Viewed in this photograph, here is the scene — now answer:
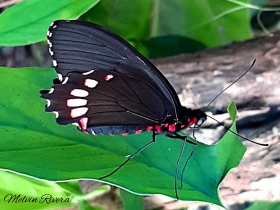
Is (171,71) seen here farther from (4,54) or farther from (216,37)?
(4,54)

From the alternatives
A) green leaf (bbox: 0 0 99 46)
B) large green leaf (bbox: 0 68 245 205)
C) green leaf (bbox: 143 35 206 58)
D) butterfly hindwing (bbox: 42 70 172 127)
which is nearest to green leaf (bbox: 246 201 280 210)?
large green leaf (bbox: 0 68 245 205)

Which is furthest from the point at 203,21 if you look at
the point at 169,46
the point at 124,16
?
the point at 124,16

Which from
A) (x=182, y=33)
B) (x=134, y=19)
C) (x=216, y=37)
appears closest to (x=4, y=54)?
(x=134, y=19)

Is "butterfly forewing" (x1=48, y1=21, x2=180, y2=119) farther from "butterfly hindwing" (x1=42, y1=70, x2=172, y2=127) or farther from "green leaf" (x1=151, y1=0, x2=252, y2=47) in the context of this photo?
"green leaf" (x1=151, y1=0, x2=252, y2=47)

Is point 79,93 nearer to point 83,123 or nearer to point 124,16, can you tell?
point 83,123

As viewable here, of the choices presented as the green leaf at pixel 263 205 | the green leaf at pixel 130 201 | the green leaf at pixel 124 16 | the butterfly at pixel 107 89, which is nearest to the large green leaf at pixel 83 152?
the butterfly at pixel 107 89

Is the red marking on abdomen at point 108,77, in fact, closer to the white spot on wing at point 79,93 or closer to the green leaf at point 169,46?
the white spot on wing at point 79,93
